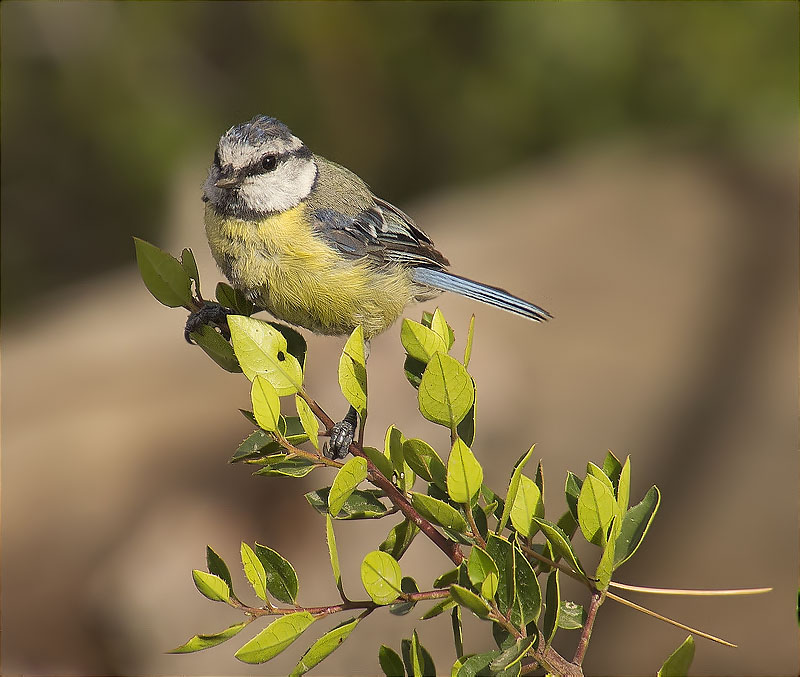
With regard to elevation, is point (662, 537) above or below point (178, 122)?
below

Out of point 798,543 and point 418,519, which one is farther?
point 798,543

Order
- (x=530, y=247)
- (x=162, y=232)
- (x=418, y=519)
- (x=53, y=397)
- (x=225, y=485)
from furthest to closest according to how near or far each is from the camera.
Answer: (x=162, y=232)
(x=530, y=247)
(x=53, y=397)
(x=225, y=485)
(x=418, y=519)

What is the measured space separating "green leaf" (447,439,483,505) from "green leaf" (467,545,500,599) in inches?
4.0

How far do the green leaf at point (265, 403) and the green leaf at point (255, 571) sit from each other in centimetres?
19

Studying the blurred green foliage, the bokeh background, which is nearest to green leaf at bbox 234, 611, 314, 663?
the bokeh background

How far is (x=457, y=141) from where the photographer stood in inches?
220

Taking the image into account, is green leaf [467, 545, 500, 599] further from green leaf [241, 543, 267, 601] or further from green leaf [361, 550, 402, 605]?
green leaf [241, 543, 267, 601]

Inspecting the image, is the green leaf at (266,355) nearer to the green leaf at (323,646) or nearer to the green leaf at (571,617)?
the green leaf at (323,646)

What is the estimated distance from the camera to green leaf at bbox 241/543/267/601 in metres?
1.33

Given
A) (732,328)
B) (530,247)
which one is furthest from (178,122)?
(732,328)

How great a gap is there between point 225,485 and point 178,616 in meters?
0.65

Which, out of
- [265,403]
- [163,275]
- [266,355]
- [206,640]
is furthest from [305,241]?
[206,640]

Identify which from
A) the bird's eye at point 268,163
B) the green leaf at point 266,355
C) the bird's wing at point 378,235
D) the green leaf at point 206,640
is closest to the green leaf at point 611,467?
the green leaf at point 266,355

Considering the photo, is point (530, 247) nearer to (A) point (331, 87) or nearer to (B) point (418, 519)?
(A) point (331, 87)
